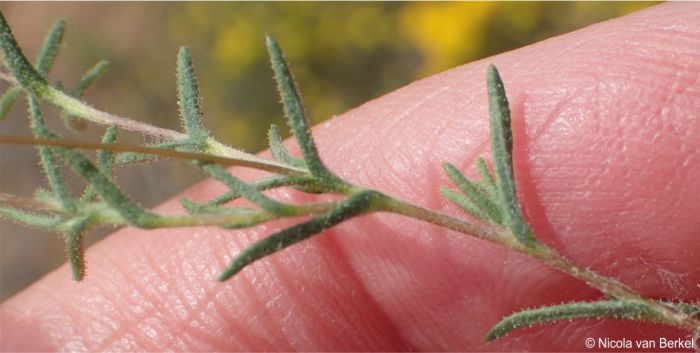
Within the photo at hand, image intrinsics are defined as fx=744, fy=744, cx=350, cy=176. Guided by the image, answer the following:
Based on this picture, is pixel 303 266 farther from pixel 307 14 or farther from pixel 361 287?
pixel 307 14

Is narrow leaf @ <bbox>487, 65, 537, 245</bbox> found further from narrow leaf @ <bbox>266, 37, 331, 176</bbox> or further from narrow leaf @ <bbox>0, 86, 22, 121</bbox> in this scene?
narrow leaf @ <bbox>0, 86, 22, 121</bbox>

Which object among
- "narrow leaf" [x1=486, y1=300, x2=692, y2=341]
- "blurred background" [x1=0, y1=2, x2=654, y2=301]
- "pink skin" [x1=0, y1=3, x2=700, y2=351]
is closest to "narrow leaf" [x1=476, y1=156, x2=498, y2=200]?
"narrow leaf" [x1=486, y1=300, x2=692, y2=341]

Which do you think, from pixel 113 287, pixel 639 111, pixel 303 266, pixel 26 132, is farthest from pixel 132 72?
pixel 639 111

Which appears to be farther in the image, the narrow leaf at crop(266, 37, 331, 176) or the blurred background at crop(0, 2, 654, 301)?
the blurred background at crop(0, 2, 654, 301)

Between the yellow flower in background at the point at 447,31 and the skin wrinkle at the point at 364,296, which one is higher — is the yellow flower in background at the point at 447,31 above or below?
above

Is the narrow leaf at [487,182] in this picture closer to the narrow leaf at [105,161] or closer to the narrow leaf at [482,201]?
the narrow leaf at [482,201]

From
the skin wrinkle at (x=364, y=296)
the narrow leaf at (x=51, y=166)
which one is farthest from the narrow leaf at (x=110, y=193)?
the skin wrinkle at (x=364, y=296)
